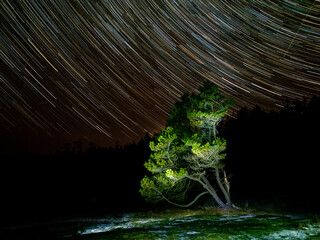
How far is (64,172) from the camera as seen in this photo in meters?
62.4

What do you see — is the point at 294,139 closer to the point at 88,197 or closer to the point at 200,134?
the point at 200,134

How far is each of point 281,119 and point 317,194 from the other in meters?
12.6

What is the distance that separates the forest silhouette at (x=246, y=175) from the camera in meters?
24.1

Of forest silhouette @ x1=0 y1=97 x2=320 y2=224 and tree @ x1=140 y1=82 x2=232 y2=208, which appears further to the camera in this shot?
forest silhouette @ x1=0 y1=97 x2=320 y2=224

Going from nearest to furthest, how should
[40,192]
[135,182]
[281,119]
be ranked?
[281,119]
[135,182]
[40,192]

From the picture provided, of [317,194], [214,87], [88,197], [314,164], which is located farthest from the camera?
[88,197]

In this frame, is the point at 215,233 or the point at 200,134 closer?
the point at 215,233

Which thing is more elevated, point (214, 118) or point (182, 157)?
point (214, 118)

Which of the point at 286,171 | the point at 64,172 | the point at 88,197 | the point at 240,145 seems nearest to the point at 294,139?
the point at 286,171

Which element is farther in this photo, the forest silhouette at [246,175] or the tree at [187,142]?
the forest silhouette at [246,175]

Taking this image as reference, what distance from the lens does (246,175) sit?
2953 centimetres

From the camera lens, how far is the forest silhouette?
79.1 ft

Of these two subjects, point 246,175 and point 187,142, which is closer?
point 187,142

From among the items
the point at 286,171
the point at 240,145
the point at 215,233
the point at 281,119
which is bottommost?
the point at 215,233
